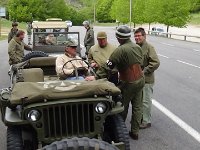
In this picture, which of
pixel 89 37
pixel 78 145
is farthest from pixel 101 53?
pixel 89 37

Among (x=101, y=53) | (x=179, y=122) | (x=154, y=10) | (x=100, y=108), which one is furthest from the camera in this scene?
(x=154, y=10)

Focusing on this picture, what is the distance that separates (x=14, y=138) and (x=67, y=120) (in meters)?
0.70

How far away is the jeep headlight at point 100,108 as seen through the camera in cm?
478

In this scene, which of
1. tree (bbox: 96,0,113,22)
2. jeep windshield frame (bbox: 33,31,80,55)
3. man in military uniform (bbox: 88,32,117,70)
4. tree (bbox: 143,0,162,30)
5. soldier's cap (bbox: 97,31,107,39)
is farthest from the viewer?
tree (bbox: 96,0,113,22)

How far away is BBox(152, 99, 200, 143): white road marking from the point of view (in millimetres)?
6833

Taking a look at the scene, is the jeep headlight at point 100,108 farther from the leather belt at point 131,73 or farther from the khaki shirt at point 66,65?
the khaki shirt at point 66,65

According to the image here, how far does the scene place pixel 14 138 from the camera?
4855 millimetres

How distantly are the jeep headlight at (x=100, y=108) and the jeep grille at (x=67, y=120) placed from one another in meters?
0.07

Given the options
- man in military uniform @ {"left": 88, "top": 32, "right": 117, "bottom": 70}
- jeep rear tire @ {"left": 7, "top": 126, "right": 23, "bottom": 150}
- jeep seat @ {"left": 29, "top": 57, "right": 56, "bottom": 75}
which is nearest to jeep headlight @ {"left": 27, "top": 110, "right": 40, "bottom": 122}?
jeep rear tire @ {"left": 7, "top": 126, "right": 23, "bottom": 150}

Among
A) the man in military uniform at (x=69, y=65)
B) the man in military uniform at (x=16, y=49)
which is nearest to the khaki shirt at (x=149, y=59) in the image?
the man in military uniform at (x=69, y=65)

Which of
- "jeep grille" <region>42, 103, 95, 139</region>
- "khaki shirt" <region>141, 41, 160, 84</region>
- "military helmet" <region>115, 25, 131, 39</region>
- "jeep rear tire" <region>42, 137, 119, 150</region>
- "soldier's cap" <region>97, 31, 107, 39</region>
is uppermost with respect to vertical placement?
"military helmet" <region>115, 25, 131, 39</region>

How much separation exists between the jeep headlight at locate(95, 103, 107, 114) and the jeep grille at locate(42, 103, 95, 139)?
0.07 metres

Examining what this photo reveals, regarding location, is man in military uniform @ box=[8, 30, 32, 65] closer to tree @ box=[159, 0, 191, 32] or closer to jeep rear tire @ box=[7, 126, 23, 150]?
jeep rear tire @ box=[7, 126, 23, 150]

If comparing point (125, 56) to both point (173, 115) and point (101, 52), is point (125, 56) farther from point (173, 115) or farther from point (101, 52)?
point (173, 115)
